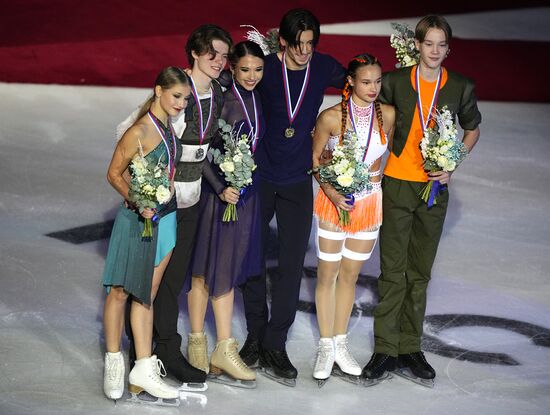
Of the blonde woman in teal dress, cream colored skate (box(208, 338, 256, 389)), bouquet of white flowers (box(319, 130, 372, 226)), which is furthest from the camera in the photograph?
cream colored skate (box(208, 338, 256, 389))

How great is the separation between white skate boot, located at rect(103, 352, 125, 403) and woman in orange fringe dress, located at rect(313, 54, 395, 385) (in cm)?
97

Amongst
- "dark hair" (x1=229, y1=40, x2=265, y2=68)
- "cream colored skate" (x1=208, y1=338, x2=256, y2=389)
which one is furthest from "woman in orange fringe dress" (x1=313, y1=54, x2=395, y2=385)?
"dark hair" (x1=229, y1=40, x2=265, y2=68)

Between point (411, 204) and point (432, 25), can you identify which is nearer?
point (432, 25)

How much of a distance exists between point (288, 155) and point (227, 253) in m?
0.55

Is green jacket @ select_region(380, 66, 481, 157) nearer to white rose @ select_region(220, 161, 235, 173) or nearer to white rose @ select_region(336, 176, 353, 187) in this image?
white rose @ select_region(336, 176, 353, 187)

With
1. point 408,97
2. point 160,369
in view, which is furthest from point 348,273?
point 160,369

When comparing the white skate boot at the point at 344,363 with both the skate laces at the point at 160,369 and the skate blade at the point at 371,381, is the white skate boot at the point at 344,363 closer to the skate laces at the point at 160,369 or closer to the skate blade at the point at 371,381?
the skate blade at the point at 371,381

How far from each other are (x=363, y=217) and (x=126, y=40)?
6728mm

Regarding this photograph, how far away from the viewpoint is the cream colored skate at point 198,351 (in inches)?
215

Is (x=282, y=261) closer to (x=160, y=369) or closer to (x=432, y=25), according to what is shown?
(x=160, y=369)

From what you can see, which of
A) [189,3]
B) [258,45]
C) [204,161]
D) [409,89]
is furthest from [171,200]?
[189,3]

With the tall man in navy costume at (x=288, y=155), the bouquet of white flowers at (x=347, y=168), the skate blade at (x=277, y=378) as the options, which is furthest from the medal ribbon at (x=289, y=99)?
the skate blade at (x=277, y=378)

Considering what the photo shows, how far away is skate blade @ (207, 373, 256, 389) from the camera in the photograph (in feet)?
17.7

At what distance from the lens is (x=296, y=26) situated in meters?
5.08
